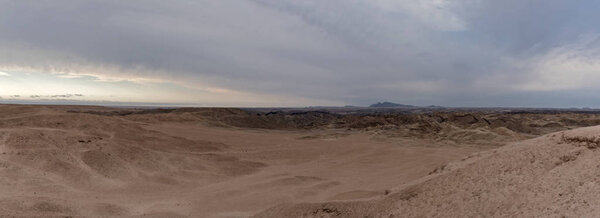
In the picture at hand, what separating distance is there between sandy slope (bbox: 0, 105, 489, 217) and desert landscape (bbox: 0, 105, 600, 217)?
0.04 meters

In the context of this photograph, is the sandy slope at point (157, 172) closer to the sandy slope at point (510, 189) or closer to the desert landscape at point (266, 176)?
the desert landscape at point (266, 176)

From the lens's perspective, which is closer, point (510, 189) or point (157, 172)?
point (510, 189)

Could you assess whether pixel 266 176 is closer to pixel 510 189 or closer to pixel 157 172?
pixel 157 172

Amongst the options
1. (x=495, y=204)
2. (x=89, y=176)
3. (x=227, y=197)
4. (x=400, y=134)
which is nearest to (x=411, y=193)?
(x=495, y=204)

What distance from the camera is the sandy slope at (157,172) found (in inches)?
389

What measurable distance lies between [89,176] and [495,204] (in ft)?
37.2

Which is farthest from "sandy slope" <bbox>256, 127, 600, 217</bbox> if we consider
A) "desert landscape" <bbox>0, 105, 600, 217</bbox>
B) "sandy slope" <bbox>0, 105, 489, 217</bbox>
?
"sandy slope" <bbox>0, 105, 489, 217</bbox>

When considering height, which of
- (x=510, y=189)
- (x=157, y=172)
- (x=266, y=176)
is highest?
(x=510, y=189)

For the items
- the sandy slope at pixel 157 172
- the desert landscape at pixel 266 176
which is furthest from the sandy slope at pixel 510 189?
the sandy slope at pixel 157 172

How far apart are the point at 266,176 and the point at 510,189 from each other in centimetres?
952

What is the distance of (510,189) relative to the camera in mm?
6680

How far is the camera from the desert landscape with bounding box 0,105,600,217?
6.70 m

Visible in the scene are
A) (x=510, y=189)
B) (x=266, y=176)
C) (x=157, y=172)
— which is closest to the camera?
(x=510, y=189)

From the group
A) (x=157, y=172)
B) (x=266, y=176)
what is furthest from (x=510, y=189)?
(x=157, y=172)
